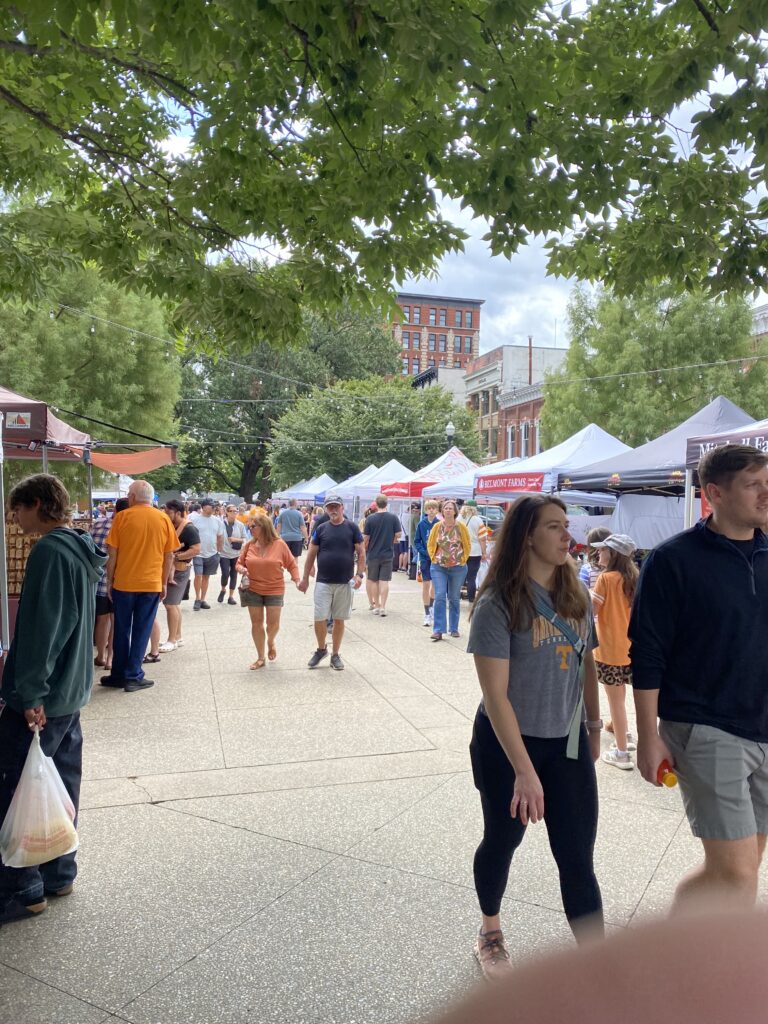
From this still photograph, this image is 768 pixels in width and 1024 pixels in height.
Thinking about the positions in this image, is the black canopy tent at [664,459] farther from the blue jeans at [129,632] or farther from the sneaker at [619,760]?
the blue jeans at [129,632]

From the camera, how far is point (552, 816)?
2975 mm

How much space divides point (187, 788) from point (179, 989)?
2.13 metres

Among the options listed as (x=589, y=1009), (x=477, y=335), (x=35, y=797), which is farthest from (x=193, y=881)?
(x=477, y=335)

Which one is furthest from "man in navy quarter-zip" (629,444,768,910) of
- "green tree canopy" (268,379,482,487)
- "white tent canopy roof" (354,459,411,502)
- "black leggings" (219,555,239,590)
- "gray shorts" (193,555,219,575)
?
"green tree canopy" (268,379,482,487)

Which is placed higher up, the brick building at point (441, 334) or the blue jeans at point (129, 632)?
the brick building at point (441, 334)

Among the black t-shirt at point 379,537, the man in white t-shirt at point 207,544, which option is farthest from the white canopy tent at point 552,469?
the man in white t-shirt at point 207,544

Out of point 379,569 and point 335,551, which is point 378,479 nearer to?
point 379,569

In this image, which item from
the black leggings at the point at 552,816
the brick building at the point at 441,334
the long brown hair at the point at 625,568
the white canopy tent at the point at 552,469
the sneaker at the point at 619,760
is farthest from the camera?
the brick building at the point at 441,334

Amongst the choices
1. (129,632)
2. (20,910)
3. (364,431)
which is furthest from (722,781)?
(364,431)

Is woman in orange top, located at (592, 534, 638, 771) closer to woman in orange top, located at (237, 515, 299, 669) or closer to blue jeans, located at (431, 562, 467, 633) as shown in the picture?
woman in orange top, located at (237, 515, 299, 669)

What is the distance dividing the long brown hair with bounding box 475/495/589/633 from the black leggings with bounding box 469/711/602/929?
0.45 m

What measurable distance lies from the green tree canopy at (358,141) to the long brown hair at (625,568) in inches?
76.1

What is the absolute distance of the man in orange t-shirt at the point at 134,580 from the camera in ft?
25.4

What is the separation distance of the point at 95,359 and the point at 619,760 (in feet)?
69.2
